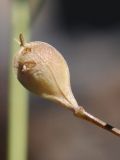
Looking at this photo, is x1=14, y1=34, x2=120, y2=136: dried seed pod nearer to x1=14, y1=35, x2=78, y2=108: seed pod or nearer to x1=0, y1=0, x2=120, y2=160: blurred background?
Answer: x1=14, y1=35, x2=78, y2=108: seed pod

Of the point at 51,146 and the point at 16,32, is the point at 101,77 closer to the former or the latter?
the point at 51,146

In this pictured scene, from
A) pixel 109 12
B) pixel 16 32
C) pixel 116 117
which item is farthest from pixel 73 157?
pixel 16 32

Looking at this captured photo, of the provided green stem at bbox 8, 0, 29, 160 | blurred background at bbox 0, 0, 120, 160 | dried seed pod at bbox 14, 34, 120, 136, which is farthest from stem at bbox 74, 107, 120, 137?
blurred background at bbox 0, 0, 120, 160

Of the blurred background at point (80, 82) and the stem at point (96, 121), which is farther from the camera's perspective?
the blurred background at point (80, 82)

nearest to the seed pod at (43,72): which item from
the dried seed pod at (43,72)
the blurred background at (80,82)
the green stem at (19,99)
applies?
the dried seed pod at (43,72)

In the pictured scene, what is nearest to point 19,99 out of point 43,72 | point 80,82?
point 43,72

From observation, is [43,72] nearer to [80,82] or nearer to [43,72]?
[43,72]

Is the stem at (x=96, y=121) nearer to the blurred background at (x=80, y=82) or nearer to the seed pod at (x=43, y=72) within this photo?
the seed pod at (x=43, y=72)
